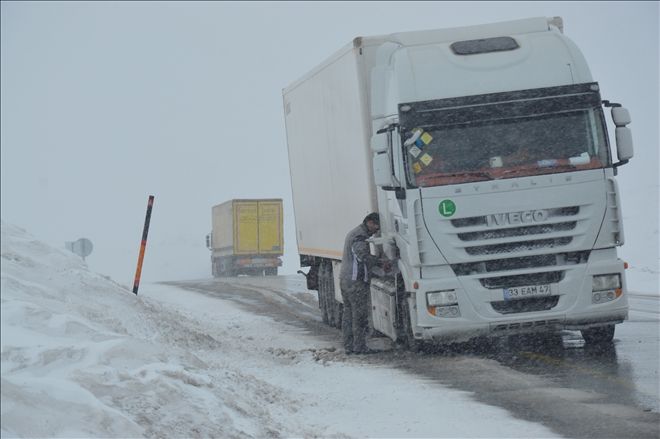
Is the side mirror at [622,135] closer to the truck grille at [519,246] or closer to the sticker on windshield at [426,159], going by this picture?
the truck grille at [519,246]

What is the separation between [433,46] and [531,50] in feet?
3.91

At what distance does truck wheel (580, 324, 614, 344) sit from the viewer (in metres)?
12.8

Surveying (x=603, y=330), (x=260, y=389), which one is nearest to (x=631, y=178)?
(x=603, y=330)

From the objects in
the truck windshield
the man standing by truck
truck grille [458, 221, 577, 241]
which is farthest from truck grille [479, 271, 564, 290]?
the man standing by truck

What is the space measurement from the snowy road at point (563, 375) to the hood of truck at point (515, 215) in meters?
1.30

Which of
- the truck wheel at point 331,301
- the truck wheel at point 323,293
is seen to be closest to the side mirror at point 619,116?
the truck wheel at point 331,301

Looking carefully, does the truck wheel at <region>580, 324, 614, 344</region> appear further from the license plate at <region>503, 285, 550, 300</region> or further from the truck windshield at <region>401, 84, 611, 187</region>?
the truck windshield at <region>401, 84, 611, 187</region>

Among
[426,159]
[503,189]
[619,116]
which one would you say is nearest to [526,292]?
[503,189]

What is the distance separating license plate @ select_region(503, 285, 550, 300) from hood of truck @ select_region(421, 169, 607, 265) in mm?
390

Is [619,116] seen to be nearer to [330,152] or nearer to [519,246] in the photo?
[519,246]

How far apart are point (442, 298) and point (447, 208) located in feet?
3.39

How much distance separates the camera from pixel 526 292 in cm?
1174

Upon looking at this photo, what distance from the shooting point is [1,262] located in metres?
8.53

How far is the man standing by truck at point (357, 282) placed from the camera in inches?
526
